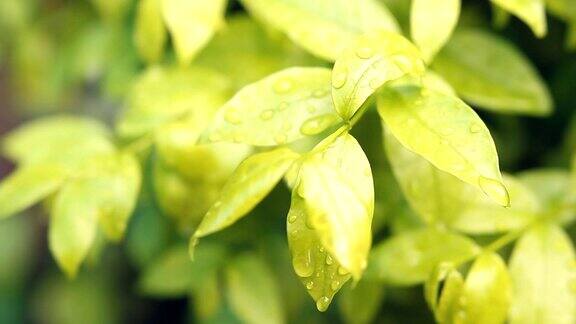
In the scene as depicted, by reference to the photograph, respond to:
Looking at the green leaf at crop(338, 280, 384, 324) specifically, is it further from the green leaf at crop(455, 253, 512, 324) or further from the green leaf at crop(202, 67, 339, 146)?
the green leaf at crop(202, 67, 339, 146)

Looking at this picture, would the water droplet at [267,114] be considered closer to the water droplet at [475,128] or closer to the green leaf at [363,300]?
the water droplet at [475,128]

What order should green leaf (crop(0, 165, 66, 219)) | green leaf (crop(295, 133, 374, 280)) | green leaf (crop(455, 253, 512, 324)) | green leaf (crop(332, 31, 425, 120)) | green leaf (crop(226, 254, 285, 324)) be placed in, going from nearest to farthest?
green leaf (crop(295, 133, 374, 280))
green leaf (crop(332, 31, 425, 120))
green leaf (crop(455, 253, 512, 324))
green leaf (crop(0, 165, 66, 219))
green leaf (crop(226, 254, 285, 324))

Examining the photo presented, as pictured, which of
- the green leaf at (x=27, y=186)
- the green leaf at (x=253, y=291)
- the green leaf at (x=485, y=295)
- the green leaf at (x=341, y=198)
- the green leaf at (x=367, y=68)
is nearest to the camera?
the green leaf at (x=341, y=198)

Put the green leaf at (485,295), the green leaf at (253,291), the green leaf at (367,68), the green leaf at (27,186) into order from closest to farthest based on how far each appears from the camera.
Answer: the green leaf at (367,68)
the green leaf at (485,295)
the green leaf at (27,186)
the green leaf at (253,291)

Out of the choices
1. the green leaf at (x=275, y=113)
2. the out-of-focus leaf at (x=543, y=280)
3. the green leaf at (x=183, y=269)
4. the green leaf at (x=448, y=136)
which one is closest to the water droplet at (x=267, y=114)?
the green leaf at (x=275, y=113)

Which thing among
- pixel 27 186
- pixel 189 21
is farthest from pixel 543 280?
pixel 27 186

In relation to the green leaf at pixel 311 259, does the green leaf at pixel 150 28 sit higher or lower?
lower

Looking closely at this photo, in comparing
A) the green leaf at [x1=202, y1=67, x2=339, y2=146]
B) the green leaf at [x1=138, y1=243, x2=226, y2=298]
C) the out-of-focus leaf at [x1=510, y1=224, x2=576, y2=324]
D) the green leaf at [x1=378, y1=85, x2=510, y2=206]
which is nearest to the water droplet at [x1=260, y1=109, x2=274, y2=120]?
the green leaf at [x1=202, y1=67, x2=339, y2=146]

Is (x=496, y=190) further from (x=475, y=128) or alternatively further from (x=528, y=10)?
(x=528, y=10)
